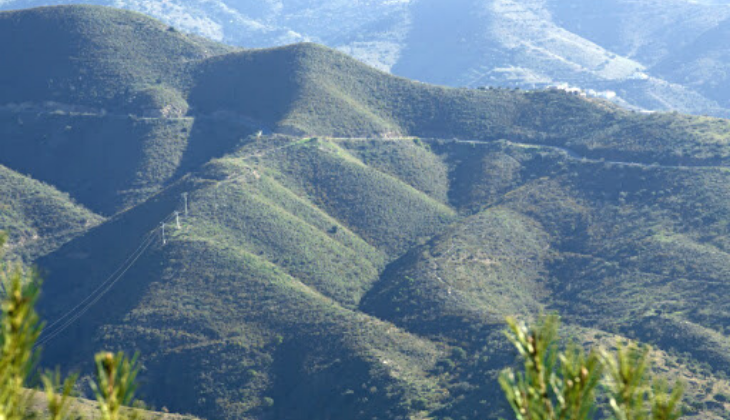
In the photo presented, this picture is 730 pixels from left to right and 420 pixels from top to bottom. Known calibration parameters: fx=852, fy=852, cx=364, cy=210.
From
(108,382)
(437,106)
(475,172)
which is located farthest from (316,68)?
(108,382)

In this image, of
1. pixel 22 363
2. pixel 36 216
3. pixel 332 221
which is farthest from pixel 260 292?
pixel 22 363

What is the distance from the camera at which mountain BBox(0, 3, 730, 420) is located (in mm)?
65812

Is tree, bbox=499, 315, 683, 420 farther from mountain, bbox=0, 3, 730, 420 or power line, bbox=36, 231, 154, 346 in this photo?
power line, bbox=36, 231, 154, 346

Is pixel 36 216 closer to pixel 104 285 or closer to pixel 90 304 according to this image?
pixel 104 285

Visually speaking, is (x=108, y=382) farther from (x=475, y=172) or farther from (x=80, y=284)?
(x=475, y=172)

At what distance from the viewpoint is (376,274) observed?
281ft

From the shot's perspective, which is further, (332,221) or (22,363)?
(332,221)

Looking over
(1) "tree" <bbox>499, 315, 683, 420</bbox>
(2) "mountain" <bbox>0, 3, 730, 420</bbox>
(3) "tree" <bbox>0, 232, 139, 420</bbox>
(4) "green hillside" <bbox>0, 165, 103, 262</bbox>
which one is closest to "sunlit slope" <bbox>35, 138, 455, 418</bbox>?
(2) "mountain" <bbox>0, 3, 730, 420</bbox>

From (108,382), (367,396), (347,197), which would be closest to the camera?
(108,382)

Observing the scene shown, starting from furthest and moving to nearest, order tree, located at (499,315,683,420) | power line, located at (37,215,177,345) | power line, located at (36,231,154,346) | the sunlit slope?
power line, located at (37,215,177,345) < power line, located at (36,231,154,346) < the sunlit slope < tree, located at (499,315,683,420)

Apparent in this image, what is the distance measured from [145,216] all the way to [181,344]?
23.2m

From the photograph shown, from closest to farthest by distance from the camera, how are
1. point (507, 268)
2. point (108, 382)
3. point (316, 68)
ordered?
point (108, 382)
point (507, 268)
point (316, 68)

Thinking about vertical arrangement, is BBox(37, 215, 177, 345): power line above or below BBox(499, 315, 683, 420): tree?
below

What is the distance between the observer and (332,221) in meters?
91.6
